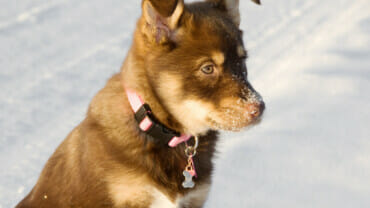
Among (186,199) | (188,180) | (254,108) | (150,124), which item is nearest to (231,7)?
(254,108)

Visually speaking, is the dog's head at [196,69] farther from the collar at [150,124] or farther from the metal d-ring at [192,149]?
the metal d-ring at [192,149]

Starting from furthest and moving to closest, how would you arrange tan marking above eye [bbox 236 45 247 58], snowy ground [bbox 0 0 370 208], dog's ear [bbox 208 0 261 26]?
snowy ground [bbox 0 0 370 208] → dog's ear [bbox 208 0 261 26] → tan marking above eye [bbox 236 45 247 58]

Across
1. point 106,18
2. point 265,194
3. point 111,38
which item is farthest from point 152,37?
point 106,18

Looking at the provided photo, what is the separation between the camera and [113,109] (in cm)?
306

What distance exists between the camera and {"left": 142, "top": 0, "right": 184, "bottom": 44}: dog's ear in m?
2.69

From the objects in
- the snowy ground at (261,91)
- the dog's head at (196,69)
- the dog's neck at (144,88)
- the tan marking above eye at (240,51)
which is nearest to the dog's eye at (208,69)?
the dog's head at (196,69)

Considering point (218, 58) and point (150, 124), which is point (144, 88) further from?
point (218, 58)

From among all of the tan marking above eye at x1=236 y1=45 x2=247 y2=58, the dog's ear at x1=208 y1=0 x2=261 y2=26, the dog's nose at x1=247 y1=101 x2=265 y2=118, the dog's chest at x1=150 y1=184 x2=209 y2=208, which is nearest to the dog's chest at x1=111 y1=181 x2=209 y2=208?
the dog's chest at x1=150 y1=184 x2=209 y2=208

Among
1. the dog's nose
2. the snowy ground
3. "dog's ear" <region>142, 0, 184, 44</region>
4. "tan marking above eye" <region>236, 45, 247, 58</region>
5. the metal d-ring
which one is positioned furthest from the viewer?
the snowy ground

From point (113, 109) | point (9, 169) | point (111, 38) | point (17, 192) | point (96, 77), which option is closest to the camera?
point (113, 109)

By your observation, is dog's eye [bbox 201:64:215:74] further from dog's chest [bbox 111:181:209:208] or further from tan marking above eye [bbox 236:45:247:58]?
dog's chest [bbox 111:181:209:208]

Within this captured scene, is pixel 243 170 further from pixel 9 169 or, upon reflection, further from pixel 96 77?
pixel 96 77

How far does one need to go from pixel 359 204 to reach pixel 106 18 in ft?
20.4

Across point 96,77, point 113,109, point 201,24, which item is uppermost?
point 201,24
